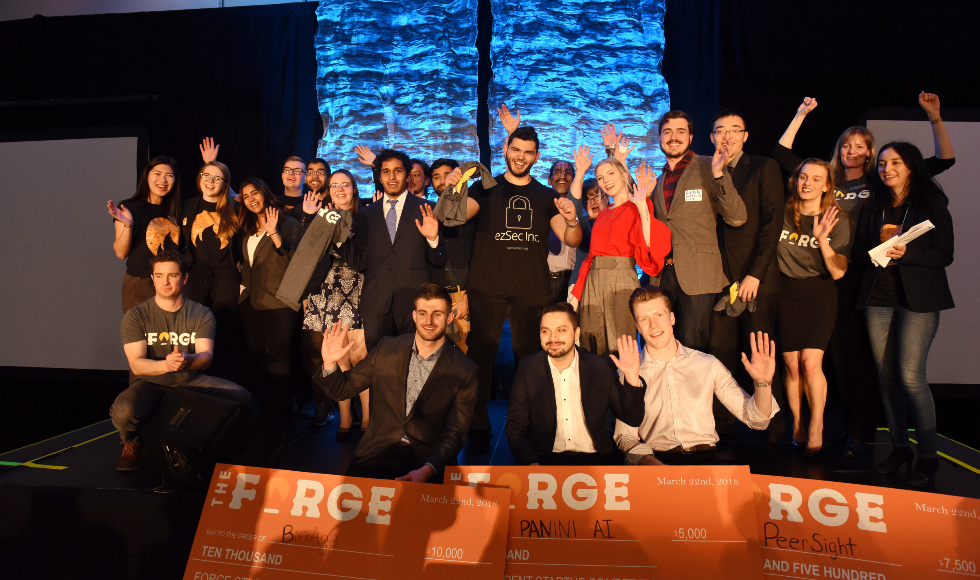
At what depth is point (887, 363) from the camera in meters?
2.61

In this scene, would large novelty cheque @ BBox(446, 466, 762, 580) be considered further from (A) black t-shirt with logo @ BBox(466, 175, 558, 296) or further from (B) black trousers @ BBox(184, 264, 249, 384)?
(B) black trousers @ BBox(184, 264, 249, 384)

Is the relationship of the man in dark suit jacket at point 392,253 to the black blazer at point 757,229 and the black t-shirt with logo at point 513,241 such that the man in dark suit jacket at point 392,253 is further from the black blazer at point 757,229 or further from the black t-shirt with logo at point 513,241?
the black blazer at point 757,229

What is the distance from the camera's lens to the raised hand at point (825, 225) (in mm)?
2635

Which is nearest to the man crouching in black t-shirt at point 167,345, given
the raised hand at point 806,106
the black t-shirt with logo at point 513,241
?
the black t-shirt with logo at point 513,241

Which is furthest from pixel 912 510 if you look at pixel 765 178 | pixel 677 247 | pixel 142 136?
pixel 142 136

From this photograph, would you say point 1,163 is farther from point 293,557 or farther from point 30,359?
point 293,557

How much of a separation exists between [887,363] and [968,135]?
9.84 feet

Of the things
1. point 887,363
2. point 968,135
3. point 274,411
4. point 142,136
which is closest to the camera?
point 887,363

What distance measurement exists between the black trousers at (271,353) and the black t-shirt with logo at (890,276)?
319 centimetres

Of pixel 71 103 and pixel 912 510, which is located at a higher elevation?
pixel 71 103

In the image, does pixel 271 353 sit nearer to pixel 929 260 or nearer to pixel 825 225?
pixel 825 225

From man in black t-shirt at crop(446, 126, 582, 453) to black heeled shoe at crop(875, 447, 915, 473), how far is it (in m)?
1.70

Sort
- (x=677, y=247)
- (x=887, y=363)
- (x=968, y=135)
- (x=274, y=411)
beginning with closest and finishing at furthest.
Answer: (x=887, y=363), (x=677, y=247), (x=274, y=411), (x=968, y=135)

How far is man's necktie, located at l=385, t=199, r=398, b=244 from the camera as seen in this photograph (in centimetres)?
306
